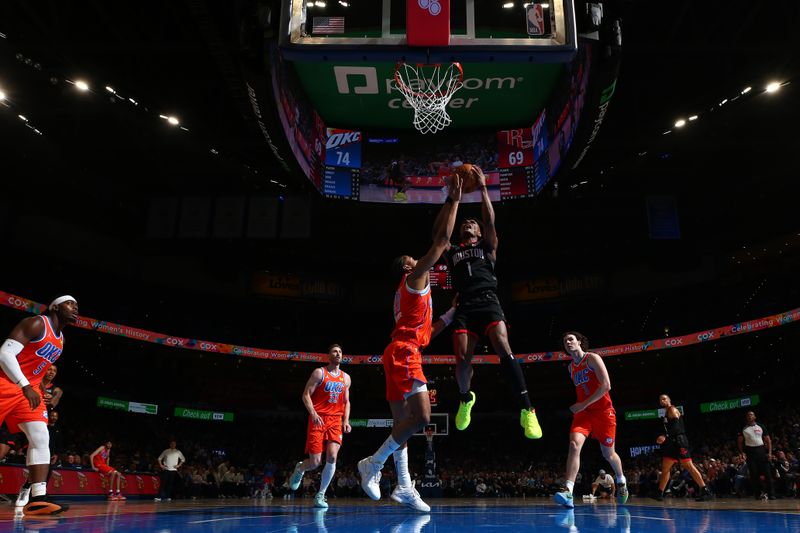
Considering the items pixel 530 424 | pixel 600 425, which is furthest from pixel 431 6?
pixel 600 425

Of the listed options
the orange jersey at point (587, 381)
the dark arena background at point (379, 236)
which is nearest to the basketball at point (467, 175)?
the dark arena background at point (379, 236)

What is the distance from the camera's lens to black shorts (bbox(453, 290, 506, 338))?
583 cm

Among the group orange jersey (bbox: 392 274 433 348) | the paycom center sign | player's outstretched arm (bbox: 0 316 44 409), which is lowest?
player's outstretched arm (bbox: 0 316 44 409)

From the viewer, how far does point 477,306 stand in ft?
19.2

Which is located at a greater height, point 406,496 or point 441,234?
point 441,234

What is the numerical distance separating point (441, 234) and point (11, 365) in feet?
12.3

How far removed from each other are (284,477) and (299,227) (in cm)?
1000

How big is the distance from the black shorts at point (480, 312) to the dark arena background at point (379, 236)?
1.69 meters

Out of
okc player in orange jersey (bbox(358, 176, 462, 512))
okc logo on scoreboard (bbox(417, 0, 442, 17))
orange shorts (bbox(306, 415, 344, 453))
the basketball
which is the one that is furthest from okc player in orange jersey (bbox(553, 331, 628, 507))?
okc logo on scoreboard (bbox(417, 0, 442, 17))

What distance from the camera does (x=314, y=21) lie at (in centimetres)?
738

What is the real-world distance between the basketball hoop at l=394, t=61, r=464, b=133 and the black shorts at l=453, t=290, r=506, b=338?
208 inches

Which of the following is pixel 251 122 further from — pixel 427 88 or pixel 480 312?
pixel 480 312

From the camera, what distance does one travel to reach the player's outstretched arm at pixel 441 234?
17.1 feet

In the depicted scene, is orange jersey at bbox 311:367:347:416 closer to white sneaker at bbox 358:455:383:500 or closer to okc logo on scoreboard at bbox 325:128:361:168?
white sneaker at bbox 358:455:383:500
